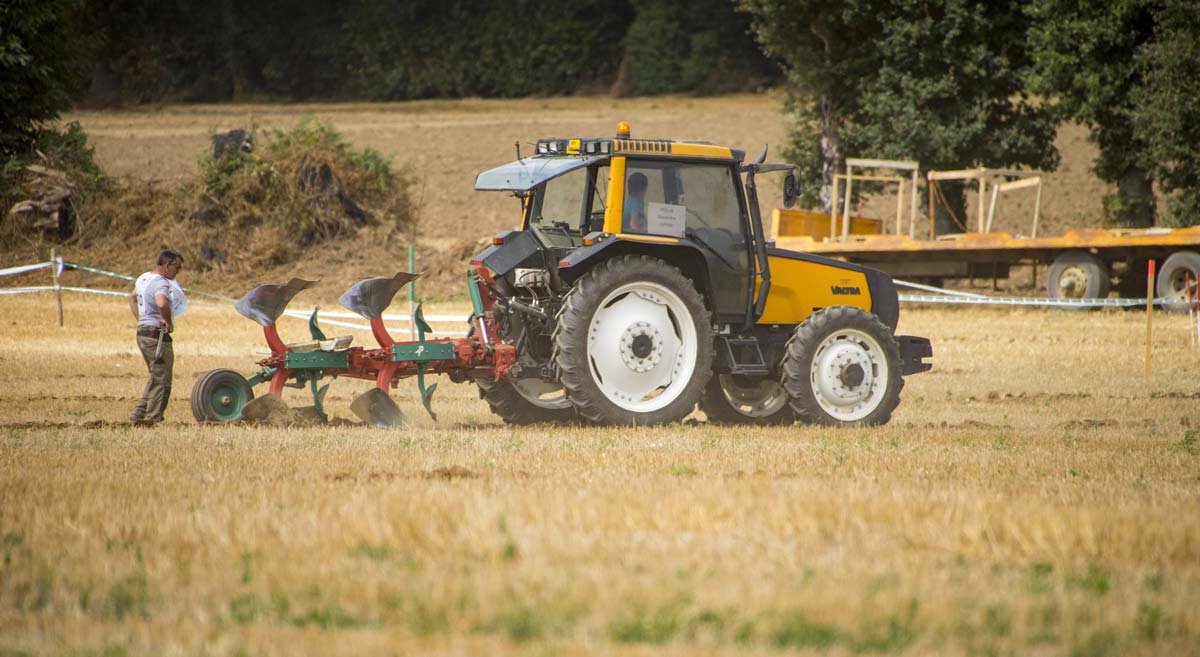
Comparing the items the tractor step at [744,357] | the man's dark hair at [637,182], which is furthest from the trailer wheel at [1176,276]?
the man's dark hair at [637,182]

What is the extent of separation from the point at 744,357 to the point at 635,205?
5.35 feet

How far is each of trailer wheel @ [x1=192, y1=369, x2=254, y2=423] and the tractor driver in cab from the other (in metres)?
3.14

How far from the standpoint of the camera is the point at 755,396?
12.0m

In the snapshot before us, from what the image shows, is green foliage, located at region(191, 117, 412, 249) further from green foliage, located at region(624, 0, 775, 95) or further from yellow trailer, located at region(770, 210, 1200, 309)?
green foliage, located at region(624, 0, 775, 95)

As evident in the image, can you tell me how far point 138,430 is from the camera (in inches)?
400

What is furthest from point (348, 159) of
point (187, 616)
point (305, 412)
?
point (187, 616)

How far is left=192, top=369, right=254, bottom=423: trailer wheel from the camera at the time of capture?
34.3 ft

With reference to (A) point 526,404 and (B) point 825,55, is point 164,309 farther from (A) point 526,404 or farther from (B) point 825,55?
(B) point 825,55

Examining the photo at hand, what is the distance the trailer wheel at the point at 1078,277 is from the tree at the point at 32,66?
18.1 metres

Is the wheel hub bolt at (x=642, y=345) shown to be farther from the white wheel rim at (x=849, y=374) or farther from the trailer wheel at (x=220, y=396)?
the trailer wheel at (x=220, y=396)

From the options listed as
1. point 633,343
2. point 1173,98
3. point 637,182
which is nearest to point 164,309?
point 633,343

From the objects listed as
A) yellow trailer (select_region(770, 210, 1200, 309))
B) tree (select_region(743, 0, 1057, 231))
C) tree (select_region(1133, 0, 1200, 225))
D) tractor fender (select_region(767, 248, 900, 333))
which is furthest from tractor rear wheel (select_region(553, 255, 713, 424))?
tree (select_region(743, 0, 1057, 231))

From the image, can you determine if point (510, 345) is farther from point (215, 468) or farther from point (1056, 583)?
point (1056, 583)

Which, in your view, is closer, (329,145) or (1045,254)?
(1045,254)
